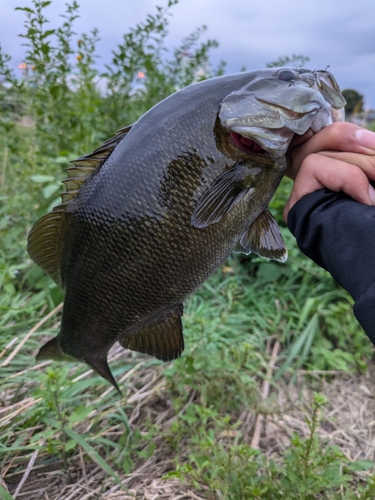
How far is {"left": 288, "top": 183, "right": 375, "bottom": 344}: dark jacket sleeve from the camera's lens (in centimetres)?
113

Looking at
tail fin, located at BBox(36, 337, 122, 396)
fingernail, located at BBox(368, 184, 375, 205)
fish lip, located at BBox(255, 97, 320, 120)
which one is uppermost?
fish lip, located at BBox(255, 97, 320, 120)

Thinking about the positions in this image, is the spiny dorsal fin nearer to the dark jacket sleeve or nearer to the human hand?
the dark jacket sleeve

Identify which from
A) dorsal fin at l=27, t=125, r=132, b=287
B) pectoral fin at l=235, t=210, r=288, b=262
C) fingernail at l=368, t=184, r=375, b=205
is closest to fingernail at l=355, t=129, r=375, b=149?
fingernail at l=368, t=184, r=375, b=205

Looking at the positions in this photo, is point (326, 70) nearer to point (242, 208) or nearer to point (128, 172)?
point (242, 208)

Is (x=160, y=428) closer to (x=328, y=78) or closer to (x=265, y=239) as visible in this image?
(x=265, y=239)

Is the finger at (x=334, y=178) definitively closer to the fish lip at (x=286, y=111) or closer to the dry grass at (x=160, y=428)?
the fish lip at (x=286, y=111)

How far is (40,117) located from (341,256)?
2830mm

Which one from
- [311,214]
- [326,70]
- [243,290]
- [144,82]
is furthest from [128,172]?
[144,82]

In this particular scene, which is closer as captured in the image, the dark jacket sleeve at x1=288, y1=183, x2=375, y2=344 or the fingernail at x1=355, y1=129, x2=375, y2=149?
the dark jacket sleeve at x1=288, y1=183, x2=375, y2=344

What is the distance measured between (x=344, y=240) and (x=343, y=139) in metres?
0.31

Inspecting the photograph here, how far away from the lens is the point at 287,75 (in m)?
1.29

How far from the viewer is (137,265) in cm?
129

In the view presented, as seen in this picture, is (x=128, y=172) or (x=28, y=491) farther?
(x=28, y=491)

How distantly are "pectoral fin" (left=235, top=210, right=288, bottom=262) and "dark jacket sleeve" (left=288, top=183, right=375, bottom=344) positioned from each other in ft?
0.22
